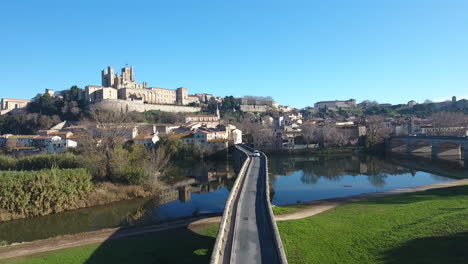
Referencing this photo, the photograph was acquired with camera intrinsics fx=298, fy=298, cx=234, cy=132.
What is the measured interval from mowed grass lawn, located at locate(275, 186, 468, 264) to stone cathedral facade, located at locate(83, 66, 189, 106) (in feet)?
239

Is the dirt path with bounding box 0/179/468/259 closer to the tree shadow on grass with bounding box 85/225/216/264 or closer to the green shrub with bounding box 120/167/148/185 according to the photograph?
the tree shadow on grass with bounding box 85/225/216/264

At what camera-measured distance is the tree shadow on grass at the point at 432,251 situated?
32.8 ft

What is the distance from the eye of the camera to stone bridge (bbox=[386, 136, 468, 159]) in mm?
42812

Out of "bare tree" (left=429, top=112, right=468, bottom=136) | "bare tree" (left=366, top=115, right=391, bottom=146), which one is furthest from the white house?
"bare tree" (left=429, top=112, right=468, bottom=136)

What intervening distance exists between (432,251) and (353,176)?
2340cm

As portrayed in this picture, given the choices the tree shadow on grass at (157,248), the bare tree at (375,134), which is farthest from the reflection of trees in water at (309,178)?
the bare tree at (375,134)

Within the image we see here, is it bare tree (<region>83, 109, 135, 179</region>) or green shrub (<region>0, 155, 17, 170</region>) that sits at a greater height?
bare tree (<region>83, 109, 135, 179</region>)

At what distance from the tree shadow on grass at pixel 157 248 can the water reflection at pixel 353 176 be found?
371 inches

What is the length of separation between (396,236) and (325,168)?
1083 inches

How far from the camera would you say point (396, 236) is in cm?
1227

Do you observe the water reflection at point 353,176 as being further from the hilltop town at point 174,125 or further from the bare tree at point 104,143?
the bare tree at point 104,143

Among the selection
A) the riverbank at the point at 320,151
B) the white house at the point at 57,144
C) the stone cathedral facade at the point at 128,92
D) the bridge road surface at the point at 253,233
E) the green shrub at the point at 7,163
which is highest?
the stone cathedral facade at the point at 128,92

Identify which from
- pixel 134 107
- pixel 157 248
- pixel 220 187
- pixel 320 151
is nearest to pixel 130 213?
pixel 157 248

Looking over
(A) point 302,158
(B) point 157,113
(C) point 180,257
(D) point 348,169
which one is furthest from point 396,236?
(B) point 157,113
